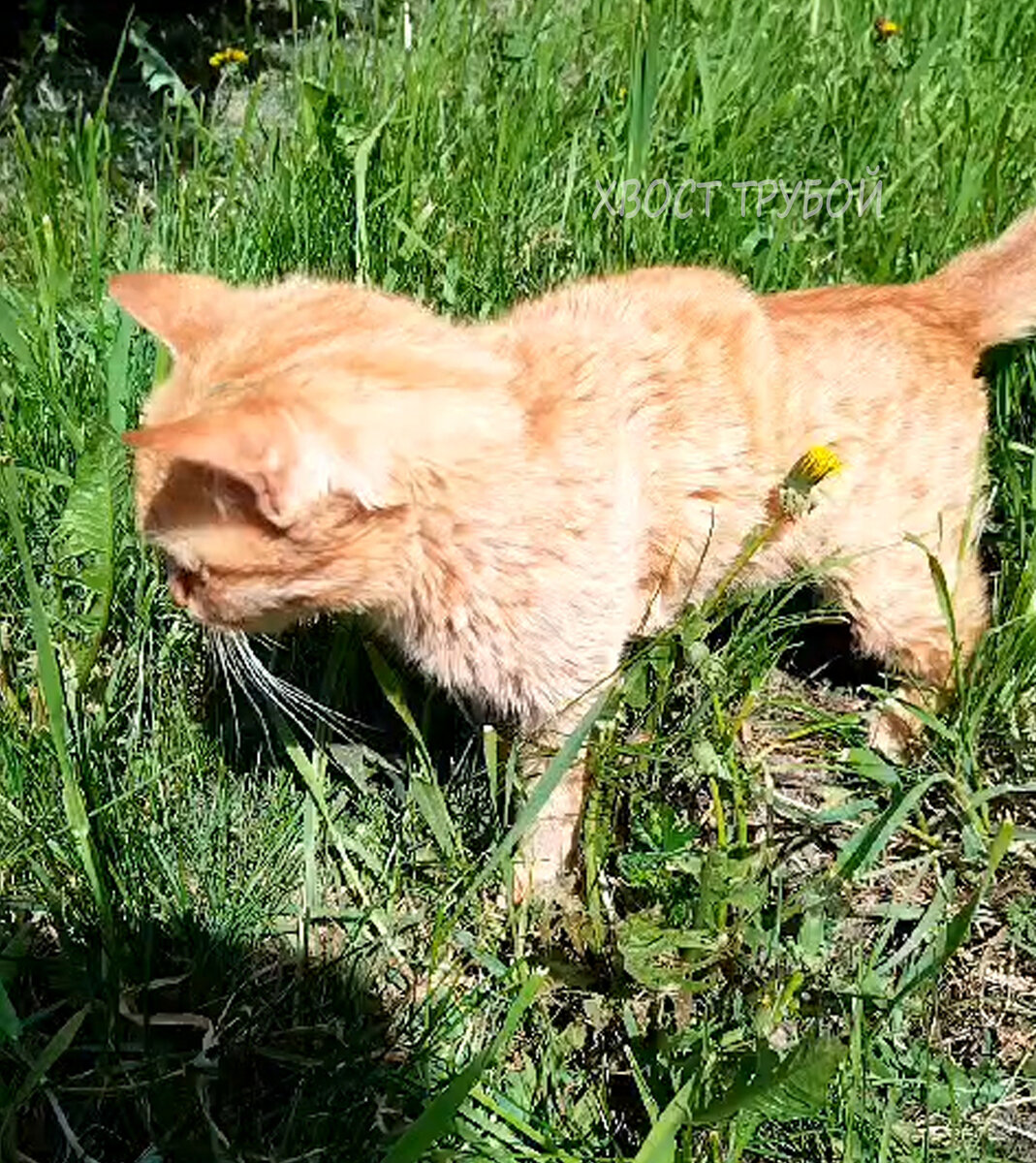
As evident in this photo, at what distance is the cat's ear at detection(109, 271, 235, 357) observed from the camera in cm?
149

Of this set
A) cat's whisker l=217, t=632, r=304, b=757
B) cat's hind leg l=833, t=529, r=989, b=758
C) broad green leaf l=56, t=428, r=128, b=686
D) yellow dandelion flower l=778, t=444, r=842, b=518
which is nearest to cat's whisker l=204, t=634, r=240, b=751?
cat's whisker l=217, t=632, r=304, b=757

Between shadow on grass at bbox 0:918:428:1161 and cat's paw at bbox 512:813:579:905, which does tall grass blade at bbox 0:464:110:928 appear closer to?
shadow on grass at bbox 0:918:428:1161

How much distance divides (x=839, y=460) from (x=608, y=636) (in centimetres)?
44

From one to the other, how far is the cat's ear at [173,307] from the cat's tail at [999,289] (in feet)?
3.69

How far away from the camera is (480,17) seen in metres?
2.71

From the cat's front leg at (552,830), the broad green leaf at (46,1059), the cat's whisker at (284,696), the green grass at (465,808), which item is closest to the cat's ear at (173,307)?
the green grass at (465,808)

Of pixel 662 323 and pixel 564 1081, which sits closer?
pixel 564 1081

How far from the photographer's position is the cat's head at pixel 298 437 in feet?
4.06

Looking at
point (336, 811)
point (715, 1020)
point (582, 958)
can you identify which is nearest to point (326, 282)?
point (336, 811)

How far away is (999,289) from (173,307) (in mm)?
1230

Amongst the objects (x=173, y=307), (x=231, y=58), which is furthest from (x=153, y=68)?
(x=173, y=307)

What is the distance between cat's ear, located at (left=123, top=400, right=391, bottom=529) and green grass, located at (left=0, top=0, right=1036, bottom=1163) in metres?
0.23

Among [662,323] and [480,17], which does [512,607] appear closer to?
[662,323]

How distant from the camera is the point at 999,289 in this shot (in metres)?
1.94
